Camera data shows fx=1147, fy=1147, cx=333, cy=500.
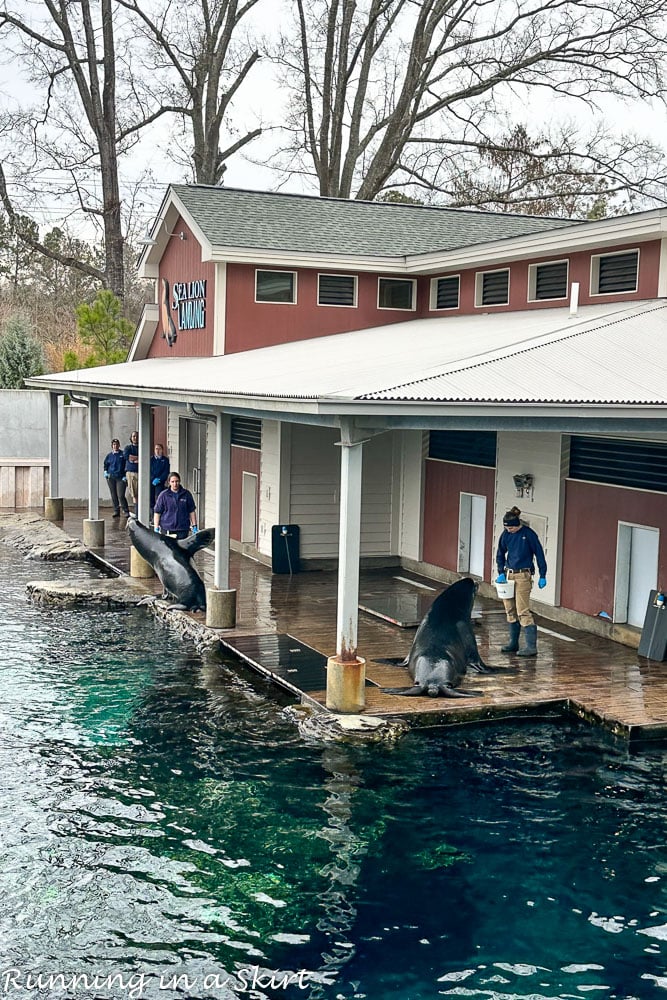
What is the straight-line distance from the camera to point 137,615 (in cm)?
1617

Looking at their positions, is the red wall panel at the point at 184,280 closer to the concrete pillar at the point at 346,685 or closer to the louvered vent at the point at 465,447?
the louvered vent at the point at 465,447

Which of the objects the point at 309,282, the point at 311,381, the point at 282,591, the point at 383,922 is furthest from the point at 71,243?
the point at 383,922

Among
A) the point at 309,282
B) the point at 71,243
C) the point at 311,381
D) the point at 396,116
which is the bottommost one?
the point at 311,381

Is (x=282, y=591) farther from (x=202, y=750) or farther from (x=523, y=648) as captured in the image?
(x=202, y=750)

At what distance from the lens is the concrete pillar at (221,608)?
14680 mm

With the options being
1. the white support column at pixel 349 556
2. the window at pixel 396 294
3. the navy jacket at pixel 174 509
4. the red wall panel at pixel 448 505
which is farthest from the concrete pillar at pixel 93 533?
the white support column at pixel 349 556

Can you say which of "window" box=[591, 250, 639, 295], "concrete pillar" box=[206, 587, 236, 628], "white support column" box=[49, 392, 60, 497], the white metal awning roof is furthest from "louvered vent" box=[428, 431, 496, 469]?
"white support column" box=[49, 392, 60, 497]

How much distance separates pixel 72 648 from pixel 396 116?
27134mm

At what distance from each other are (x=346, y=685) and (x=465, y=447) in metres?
7.30

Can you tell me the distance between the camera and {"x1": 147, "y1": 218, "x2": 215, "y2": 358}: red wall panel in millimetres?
20969

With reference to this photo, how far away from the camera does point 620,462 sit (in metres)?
14.0

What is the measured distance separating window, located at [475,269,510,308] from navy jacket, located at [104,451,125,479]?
28.5 feet

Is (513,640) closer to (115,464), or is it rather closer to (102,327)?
(115,464)

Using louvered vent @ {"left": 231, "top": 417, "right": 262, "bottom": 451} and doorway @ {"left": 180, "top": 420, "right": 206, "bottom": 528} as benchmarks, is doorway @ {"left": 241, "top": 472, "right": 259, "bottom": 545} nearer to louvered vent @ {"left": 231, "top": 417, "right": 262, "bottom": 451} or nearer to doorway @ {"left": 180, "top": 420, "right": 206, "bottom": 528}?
louvered vent @ {"left": 231, "top": 417, "right": 262, "bottom": 451}
